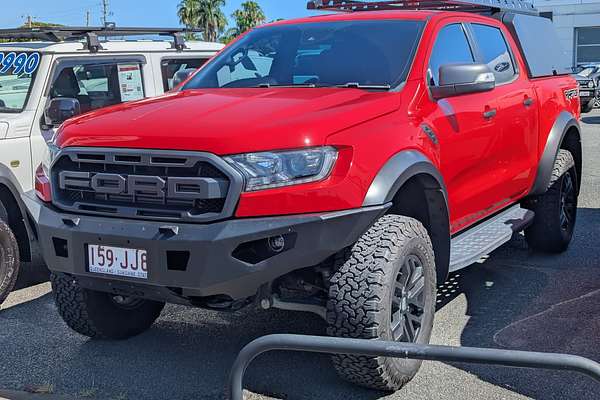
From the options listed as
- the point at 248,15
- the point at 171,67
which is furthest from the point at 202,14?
the point at 171,67

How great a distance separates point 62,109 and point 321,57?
2.20m

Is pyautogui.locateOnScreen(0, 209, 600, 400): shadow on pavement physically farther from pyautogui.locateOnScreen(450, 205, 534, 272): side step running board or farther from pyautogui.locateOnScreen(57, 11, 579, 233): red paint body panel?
pyautogui.locateOnScreen(57, 11, 579, 233): red paint body panel

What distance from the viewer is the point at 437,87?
4.46m

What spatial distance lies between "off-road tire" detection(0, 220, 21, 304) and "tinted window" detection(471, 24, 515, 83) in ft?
11.4

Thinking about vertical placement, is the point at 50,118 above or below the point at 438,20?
below

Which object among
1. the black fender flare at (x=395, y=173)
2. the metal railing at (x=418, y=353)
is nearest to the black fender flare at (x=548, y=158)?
the black fender flare at (x=395, y=173)

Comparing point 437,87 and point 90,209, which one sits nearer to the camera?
point 90,209

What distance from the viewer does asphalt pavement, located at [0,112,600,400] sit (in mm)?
4031

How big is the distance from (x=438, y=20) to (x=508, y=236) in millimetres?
1479

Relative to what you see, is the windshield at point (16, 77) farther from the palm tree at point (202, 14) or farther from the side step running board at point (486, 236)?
the palm tree at point (202, 14)

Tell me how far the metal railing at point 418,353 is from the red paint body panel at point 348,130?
91cm

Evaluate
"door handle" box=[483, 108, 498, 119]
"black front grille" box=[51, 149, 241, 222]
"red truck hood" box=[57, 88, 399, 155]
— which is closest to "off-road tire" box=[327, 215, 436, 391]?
"red truck hood" box=[57, 88, 399, 155]

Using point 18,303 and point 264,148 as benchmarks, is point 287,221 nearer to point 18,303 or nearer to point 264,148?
point 264,148

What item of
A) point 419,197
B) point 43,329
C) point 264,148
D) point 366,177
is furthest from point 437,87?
point 43,329
